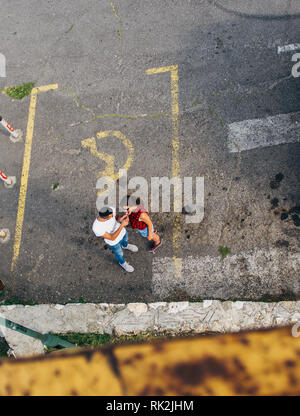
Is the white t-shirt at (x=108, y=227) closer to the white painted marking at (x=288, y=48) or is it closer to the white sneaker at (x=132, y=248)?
the white sneaker at (x=132, y=248)

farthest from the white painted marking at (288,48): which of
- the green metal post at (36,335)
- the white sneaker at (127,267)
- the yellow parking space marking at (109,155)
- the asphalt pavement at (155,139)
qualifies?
the green metal post at (36,335)

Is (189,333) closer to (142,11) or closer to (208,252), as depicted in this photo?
(208,252)

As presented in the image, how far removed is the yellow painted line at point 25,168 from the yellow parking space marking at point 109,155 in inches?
44.2

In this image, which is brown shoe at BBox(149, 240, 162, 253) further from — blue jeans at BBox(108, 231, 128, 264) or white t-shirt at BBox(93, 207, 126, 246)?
white t-shirt at BBox(93, 207, 126, 246)

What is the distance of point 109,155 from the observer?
5887 mm

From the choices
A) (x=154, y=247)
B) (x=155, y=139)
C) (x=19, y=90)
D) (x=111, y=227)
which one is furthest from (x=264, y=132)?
(x=19, y=90)

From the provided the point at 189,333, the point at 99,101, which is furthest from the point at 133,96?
the point at 189,333

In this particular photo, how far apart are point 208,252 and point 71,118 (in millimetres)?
3775

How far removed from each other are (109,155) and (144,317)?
294 cm

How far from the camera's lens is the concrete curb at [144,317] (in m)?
4.22

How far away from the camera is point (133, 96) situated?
6.35 m

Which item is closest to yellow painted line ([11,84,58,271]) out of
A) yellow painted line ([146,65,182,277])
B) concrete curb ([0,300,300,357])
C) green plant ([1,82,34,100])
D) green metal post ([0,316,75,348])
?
green plant ([1,82,34,100])

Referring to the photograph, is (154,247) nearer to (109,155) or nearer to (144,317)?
(144,317)
